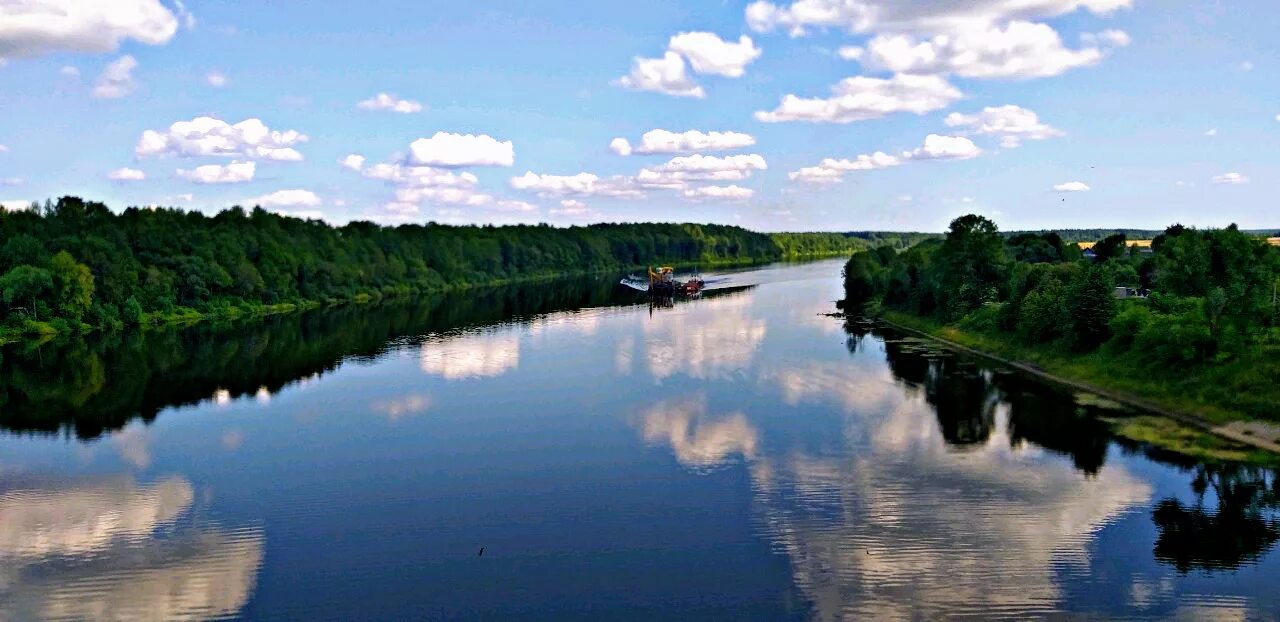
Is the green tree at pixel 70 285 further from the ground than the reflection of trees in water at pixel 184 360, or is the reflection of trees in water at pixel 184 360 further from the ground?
the green tree at pixel 70 285

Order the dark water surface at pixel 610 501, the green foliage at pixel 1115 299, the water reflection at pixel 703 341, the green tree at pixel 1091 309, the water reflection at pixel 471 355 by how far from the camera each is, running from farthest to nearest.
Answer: the water reflection at pixel 703 341
the water reflection at pixel 471 355
the green tree at pixel 1091 309
the green foliage at pixel 1115 299
the dark water surface at pixel 610 501

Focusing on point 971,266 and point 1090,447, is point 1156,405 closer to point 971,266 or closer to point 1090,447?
point 1090,447

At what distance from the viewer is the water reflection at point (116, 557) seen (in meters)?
25.2

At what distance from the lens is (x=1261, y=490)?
3412 cm

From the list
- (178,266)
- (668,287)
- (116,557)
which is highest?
(178,266)

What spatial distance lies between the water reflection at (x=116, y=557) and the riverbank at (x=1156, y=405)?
37.8 m

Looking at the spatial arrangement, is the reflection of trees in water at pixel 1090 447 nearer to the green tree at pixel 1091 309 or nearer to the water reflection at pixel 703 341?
the green tree at pixel 1091 309

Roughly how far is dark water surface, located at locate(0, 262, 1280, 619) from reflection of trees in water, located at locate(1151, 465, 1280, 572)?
0.13 metres

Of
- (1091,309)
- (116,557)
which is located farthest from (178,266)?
(1091,309)

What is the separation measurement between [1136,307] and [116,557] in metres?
54.8

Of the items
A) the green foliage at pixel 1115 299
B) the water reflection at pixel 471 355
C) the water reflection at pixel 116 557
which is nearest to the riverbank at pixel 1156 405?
the green foliage at pixel 1115 299

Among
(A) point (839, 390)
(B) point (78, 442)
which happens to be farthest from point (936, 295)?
(B) point (78, 442)

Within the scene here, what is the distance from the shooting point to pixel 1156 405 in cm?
4747

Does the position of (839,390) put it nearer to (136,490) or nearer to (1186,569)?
(1186,569)
